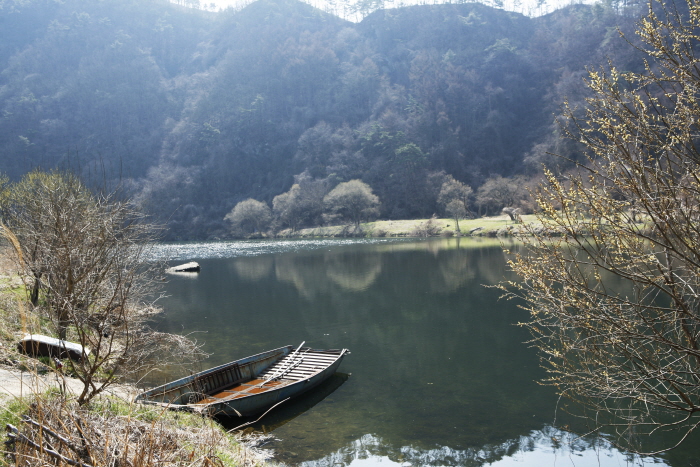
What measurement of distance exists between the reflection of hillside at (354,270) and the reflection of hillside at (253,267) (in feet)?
19.5

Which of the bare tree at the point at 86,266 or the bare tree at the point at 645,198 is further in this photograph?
the bare tree at the point at 86,266

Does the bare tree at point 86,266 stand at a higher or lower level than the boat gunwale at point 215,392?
higher

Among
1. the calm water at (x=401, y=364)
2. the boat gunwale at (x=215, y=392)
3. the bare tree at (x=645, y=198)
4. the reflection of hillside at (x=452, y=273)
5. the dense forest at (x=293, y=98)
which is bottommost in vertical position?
the reflection of hillside at (x=452, y=273)

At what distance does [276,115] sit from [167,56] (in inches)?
2177

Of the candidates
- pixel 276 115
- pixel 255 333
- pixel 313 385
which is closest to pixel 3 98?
pixel 276 115

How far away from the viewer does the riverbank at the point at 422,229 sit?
227 feet

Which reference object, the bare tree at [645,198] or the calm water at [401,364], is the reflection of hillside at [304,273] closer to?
the calm water at [401,364]

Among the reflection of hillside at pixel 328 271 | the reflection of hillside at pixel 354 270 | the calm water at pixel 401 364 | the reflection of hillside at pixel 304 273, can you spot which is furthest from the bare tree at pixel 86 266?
the reflection of hillside at pixel 354 270

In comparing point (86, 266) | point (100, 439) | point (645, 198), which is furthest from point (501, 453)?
point (86, 266)

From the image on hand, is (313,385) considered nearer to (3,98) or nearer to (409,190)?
(409,190)

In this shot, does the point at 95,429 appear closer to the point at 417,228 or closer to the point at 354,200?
the point at 417,228

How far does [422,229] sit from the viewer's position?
76.9 m

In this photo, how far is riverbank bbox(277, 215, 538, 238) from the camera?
69.2 m

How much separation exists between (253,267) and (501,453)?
38622mm
